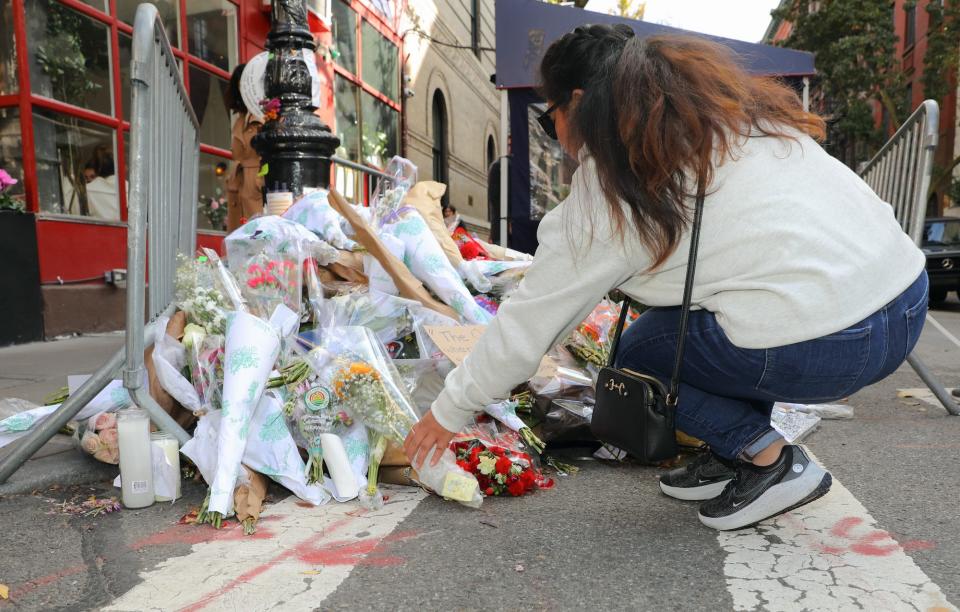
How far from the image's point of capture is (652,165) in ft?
5.59

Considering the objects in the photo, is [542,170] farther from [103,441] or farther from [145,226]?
[103,441]

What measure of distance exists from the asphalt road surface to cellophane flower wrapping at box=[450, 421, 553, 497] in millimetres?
49

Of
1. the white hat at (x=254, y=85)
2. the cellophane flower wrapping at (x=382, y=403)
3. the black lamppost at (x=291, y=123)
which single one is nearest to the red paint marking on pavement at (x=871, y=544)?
the cellophane flower wrapping at (x=382, y=403)

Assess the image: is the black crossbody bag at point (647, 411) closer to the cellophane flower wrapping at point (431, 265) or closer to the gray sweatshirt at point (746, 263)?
the gray sweatshirt at point (746, 263)

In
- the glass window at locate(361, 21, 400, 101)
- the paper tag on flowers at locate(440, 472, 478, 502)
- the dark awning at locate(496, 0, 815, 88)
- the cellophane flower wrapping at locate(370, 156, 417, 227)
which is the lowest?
the paper tag on flowers at locate(440, 472, 478, 502)

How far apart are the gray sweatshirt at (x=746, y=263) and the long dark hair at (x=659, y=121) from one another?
0.04 metres

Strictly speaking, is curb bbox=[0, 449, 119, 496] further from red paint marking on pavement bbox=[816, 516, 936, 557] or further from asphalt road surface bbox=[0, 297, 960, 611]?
red paint marking on pavement bbox=[816, 516, 936, 557]

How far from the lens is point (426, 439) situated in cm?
195

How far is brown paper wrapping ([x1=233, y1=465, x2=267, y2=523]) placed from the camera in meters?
2.17

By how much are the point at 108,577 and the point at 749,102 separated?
1892mm

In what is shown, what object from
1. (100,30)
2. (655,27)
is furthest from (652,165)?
(100,30)

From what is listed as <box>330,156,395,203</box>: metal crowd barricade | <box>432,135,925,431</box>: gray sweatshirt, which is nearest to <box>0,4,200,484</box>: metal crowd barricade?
<box>432,135,925,431</box>: gray sweatshirt

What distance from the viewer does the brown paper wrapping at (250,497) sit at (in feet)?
7.11

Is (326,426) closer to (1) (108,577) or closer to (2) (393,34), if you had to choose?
(1) (108,577)
